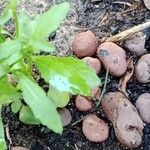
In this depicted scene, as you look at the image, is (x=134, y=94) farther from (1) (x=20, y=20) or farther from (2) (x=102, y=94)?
(1) (x=20, y=20)

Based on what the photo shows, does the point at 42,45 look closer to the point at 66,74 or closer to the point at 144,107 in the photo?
the point at 66,74

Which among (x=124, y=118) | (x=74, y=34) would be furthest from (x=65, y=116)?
(x=74, y=34)

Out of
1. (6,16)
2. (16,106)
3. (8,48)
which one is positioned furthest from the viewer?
(16,106)

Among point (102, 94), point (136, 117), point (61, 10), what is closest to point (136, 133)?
point (136, 117)

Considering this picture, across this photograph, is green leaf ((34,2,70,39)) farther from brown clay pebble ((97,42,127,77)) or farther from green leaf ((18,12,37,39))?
brown clay pebble ((97,42,127,77))

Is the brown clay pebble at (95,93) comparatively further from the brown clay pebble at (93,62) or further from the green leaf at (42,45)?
the green leaf at (42,45)

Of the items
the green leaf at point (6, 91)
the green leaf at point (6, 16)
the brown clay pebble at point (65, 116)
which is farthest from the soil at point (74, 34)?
the green leaf at point (6, 16)

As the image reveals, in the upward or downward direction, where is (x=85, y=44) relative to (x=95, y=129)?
upward
